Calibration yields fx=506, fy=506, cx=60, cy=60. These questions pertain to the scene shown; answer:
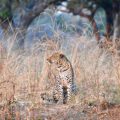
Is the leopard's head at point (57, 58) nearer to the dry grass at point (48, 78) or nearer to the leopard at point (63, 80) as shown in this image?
the leopard at point (63, 80)

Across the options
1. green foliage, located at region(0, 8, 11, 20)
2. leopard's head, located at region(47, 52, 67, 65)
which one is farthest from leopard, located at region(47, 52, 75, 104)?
green foliage, located at region(0, 8, 11, 20)

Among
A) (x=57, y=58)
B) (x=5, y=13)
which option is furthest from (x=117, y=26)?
(x=57, y=58)

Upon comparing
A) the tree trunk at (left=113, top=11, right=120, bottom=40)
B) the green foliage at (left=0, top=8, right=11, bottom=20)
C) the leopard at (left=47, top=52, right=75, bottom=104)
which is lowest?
the leopard at (left=47, top=52, right=75, bottom=104)

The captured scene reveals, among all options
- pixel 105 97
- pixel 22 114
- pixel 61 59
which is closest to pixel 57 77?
pixel 61 59

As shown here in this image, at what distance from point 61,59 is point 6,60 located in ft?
3.26

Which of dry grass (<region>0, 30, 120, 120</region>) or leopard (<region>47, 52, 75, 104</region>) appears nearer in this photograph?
dry grass (<region>0, 30, 120, 120</region>)

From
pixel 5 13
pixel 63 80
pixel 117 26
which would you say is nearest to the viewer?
pixel 63 80

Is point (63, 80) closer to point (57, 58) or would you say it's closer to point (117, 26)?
point (57, 58)

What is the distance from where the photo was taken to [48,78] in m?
6.65

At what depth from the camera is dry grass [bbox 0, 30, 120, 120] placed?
5.34 meters

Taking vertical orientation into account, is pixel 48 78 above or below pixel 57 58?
below

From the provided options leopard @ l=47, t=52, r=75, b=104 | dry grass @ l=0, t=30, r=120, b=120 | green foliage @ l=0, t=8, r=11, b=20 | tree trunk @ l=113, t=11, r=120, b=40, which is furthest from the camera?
tree trunk @ l=113, t=11, r=120, b=40

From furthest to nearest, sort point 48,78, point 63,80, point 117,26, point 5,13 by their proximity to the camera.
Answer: point 117,26
point 5,13
point 48,78
point 63,80

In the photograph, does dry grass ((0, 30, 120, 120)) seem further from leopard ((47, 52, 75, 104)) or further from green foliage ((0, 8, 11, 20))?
green foliage ((0, 8, 11, 20))
